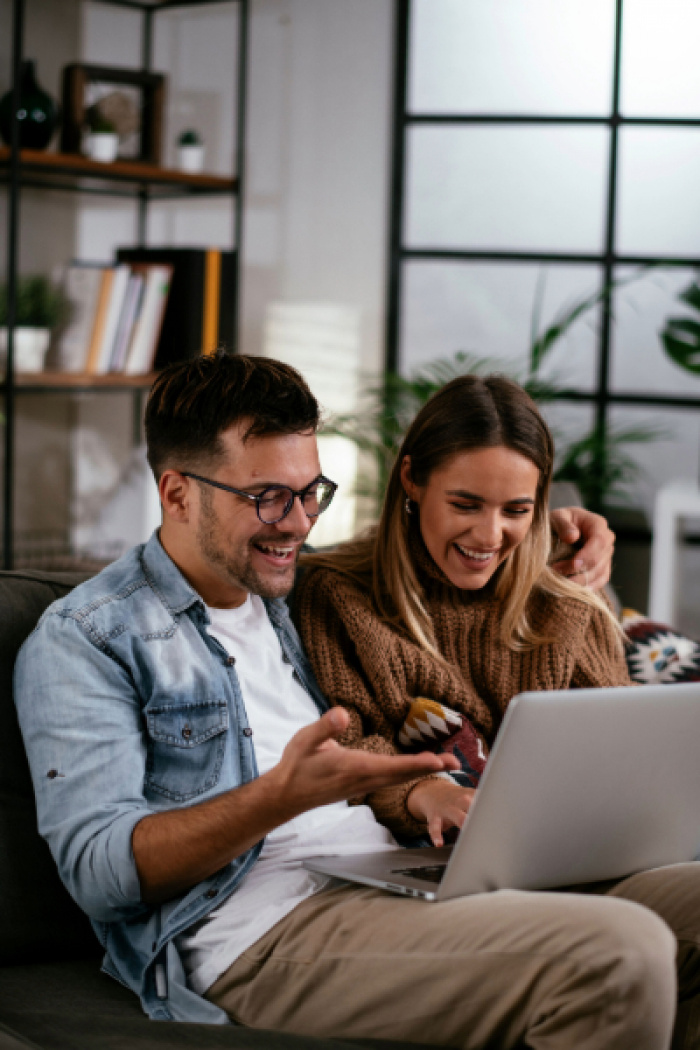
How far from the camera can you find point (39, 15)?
145 inches

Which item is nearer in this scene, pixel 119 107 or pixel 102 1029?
pixel 102 1029

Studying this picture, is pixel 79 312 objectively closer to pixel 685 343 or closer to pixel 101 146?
pixel 101 146

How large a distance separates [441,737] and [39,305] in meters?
2.17

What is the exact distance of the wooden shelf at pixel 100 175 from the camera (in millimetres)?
3324

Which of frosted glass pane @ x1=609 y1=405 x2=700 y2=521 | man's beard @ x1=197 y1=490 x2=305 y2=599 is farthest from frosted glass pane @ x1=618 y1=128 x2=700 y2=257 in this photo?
man's beard @ x1=197 y1=490 x2=305 y2=599

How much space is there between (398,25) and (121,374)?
4.71 ft

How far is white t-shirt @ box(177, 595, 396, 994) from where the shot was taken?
141 cm

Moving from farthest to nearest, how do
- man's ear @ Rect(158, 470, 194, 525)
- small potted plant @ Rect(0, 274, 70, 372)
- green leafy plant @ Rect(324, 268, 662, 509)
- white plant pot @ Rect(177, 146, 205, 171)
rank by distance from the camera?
white plant pot @ Rect(177, 146, 205, 171)
green leafy plant @ Rect(324, 268, 662, 509)
small potted plant @ Rect(0, 274, 70, 372)
man's ear @ Rect(158, 470, 194, 525)

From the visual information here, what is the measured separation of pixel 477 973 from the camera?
4.19 ft

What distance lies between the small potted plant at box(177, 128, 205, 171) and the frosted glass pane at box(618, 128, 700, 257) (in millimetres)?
1287

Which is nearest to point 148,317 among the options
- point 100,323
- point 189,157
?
point 100,323

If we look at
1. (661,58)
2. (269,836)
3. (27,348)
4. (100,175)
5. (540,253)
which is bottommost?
(269,836)

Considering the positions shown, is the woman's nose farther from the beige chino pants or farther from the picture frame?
the picture frame

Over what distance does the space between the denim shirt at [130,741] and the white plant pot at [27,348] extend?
1.87 metres
